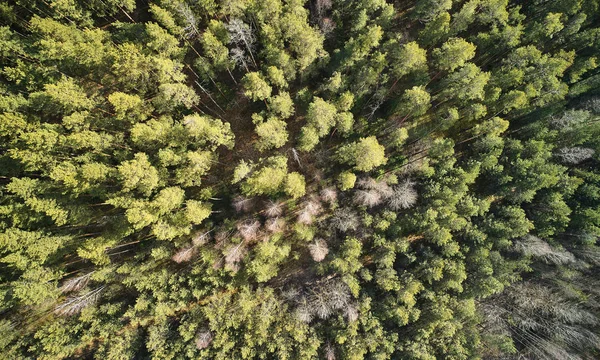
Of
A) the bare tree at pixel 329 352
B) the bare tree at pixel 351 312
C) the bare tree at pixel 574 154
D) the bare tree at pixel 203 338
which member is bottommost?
the bare tree at pixel 329 352

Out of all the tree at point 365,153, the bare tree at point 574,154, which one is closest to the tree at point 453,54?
the tree at point 365,153

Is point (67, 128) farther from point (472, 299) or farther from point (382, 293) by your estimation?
point (472, 299)

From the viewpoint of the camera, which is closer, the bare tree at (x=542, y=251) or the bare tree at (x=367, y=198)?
the bare tree at (x=542, y=251)

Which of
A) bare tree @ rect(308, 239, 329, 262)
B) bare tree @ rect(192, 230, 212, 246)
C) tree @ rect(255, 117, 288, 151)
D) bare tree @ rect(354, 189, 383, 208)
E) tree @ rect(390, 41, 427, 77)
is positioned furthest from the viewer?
bare tree @ rect(192, 230, 212, 246)

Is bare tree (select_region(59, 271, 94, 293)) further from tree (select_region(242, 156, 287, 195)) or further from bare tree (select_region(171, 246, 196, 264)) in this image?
tree (select_region(242, 156, 287, 195))

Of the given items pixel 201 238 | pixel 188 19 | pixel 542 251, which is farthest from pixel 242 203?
pixel 542 251

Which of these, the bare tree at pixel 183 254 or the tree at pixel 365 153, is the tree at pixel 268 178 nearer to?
the tree at pixel 365 153

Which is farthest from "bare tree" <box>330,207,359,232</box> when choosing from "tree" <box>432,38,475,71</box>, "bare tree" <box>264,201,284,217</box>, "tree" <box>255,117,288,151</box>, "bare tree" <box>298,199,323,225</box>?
"tree" <box>432,38,475,71</box>
